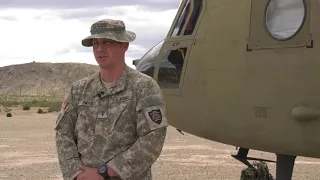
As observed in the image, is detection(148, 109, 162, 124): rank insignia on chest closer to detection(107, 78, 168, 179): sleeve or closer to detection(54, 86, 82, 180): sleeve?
detection(107, 78, 168, 179): sleeve

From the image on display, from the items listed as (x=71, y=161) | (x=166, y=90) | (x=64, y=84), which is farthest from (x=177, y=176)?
(x=64, y=84)

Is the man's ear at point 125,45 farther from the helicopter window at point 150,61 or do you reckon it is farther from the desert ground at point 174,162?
the desert ground at point 174,162

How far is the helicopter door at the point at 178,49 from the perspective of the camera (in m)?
6.16

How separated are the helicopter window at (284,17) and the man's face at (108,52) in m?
2.34

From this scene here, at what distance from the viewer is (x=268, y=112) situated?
5332mm

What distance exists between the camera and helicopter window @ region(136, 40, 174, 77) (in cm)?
669

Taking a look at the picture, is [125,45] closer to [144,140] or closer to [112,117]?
[112,117]

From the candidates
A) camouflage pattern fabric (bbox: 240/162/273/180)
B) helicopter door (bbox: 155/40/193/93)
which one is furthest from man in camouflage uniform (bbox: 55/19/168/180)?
camouflage pattern fabric (bbox: 240/162/273/180)

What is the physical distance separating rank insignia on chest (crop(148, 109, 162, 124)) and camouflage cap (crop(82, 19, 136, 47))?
50cm

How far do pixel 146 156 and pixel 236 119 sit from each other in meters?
2.39

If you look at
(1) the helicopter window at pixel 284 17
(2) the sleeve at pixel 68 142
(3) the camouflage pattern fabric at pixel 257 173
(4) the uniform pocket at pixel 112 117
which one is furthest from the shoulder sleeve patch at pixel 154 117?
(3) the camouflage pattern fabric at pixel 257 173

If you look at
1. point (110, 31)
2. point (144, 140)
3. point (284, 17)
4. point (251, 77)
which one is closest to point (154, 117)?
point (144, 140)

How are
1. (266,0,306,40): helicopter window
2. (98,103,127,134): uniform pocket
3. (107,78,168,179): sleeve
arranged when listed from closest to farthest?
(107,78,168,179): sleeve → (98,103,127,134): uniform pocket → (266,0,306,40): helicopter window

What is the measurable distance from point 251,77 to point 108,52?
2318 mm
